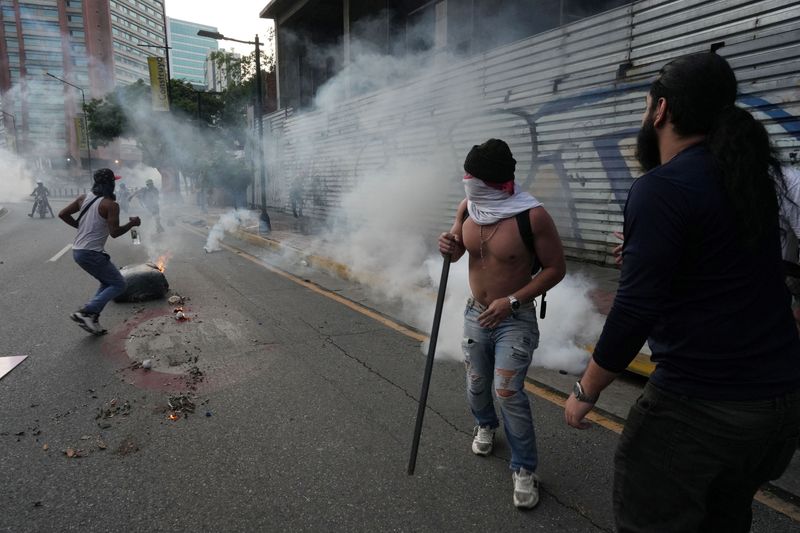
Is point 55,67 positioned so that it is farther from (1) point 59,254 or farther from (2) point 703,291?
(2) point 703,291

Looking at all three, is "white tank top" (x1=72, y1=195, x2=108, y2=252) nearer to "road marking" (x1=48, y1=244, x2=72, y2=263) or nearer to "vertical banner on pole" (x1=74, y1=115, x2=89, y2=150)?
"road marking" (x1=48, y1=244, x2=72, y2=263)

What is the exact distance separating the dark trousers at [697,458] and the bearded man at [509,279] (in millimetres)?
953

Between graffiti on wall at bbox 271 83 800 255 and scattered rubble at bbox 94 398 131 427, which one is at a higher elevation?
graffiti on wall at bbox 271 83 800 255

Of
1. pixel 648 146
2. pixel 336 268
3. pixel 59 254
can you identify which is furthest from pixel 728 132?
pixel 59 254

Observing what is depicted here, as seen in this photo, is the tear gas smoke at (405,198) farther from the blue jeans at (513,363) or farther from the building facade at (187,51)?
the building facade at (187,51)

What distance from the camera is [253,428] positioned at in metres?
3.05

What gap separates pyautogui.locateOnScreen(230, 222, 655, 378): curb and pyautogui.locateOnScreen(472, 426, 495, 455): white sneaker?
50.9 inches

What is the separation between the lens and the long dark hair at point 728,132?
1.20 metres

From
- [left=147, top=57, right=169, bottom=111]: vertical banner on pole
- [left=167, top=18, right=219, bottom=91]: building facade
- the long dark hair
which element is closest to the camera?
the long dark hair

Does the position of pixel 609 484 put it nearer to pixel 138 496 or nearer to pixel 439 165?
pixel 138 496

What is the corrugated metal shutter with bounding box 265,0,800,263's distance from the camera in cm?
559

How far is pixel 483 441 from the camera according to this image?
9.00ft

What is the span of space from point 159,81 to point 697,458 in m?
28.5

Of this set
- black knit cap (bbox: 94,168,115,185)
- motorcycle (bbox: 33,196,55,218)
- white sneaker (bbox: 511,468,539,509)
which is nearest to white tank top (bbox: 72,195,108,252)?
black knit cap (bbox: 94,168,115,185)
